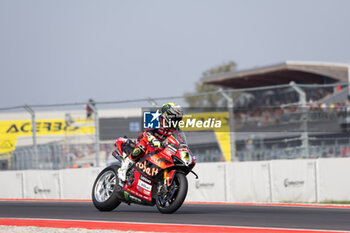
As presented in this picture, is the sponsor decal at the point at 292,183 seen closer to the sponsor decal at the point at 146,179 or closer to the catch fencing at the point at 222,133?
the catch fencing at the point at 222,133

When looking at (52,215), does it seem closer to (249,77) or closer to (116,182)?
(116,182)

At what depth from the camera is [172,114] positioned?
9070 mm

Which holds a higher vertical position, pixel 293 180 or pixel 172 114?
pixel 172 114

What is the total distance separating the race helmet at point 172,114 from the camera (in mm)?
9047

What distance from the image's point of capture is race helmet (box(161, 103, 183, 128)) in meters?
9.05

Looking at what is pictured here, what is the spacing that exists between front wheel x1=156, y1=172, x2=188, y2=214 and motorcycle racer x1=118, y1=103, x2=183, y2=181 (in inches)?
24.4

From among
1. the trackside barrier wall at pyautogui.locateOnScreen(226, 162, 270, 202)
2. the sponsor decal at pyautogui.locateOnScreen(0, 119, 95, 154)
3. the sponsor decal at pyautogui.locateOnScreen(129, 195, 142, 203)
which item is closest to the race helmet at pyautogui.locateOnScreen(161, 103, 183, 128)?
the sponsor decal at pyautogui.locateOnScreen(129, 195, 142, 203)

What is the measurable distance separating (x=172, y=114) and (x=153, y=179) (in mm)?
1056

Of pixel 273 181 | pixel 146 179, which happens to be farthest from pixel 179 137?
pixel 273 181

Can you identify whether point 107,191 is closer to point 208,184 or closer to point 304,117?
point 208,184

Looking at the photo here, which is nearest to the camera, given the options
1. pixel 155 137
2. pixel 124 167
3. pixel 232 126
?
pixel 155 137

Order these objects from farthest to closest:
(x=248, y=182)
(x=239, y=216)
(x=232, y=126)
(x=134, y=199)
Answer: (x=232, y=126) → (x=248, y=182) → (x=134, y=199) → (x=239, y=216)

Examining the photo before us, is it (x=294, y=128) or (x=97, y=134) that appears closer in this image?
(x=294, y=128)

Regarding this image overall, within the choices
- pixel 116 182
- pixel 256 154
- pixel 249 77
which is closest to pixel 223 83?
pixel 249 77
